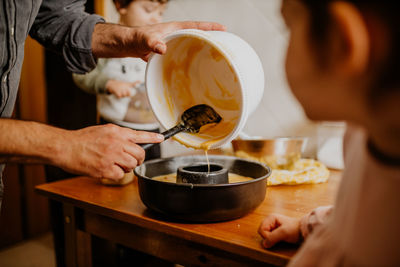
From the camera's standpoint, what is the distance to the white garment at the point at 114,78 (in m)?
1.82

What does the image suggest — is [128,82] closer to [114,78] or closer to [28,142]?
[114,78]

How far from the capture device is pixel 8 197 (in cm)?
227


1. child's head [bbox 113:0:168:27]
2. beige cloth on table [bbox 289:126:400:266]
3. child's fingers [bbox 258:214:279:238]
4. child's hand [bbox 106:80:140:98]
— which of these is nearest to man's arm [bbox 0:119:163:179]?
child's fingers [bbox 258:214:279:238]

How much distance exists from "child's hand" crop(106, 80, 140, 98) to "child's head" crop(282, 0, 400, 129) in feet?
4.37

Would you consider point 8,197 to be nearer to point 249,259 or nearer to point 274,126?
point 274,126

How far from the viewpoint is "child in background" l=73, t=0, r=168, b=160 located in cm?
182

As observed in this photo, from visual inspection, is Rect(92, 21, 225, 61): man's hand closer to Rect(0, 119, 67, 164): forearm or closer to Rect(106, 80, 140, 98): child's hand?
Rect(0, 119, 67, 164): forearm

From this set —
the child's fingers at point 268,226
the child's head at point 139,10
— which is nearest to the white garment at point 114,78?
the child's head at point 139,10

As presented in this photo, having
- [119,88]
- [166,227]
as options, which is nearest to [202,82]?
[166,227]

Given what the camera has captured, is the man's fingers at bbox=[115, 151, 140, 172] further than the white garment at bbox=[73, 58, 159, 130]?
No

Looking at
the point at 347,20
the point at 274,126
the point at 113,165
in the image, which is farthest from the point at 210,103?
the point at 274,126

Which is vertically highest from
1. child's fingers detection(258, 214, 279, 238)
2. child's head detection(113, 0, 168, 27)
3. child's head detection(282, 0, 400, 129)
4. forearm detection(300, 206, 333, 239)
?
child's head detection(113, 0, 168, 27)

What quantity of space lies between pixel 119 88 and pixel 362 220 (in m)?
1.41

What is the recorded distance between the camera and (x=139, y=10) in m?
1.88
